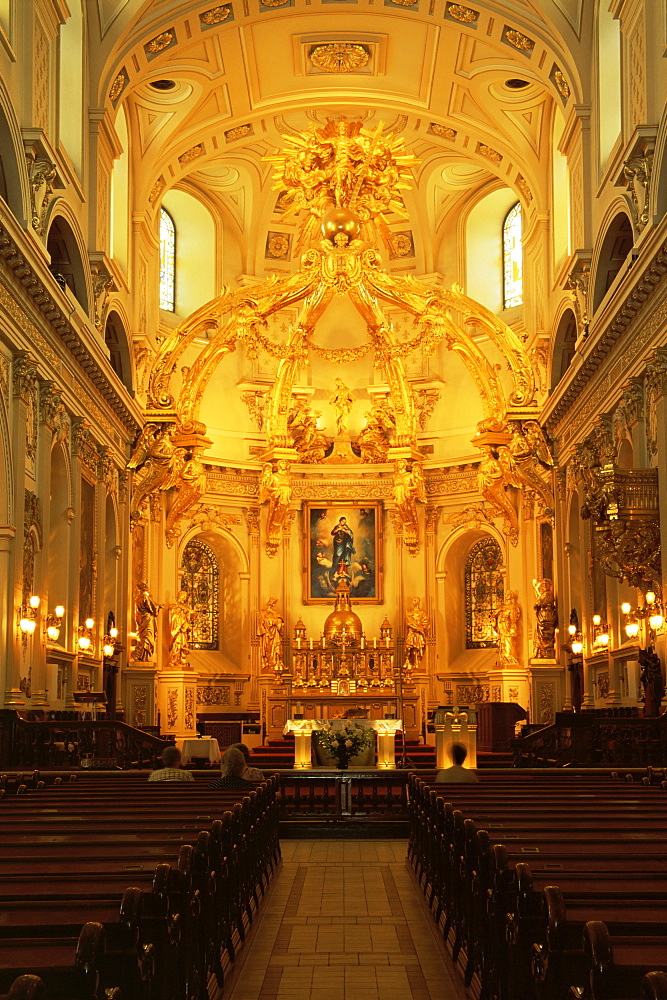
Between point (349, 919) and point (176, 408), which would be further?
point (176, 408)

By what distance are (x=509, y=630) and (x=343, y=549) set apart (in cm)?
597

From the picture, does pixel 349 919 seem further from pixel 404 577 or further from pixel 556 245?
pixel 404 577

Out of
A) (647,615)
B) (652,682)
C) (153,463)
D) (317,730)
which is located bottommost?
(317,730)

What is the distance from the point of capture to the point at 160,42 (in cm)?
2528

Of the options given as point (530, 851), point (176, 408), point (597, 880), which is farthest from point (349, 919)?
point (176, 408)

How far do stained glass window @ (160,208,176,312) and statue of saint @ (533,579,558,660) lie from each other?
42.3 ft

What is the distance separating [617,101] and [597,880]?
1985 cm

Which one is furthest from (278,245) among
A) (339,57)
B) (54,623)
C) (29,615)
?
(29,615)

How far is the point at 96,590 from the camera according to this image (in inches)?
979

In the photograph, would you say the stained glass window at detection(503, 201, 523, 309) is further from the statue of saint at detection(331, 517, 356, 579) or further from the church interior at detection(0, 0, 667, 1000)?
the statue of saint at detection(331, 517, 356, 579)

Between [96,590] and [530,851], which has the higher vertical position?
[96,590]

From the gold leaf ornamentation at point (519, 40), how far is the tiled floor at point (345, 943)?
59.1 feet

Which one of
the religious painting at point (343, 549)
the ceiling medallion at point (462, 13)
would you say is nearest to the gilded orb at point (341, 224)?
the ceiling medallion at point (462, 13)

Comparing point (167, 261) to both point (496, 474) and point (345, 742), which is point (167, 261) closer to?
point (496, 474)
